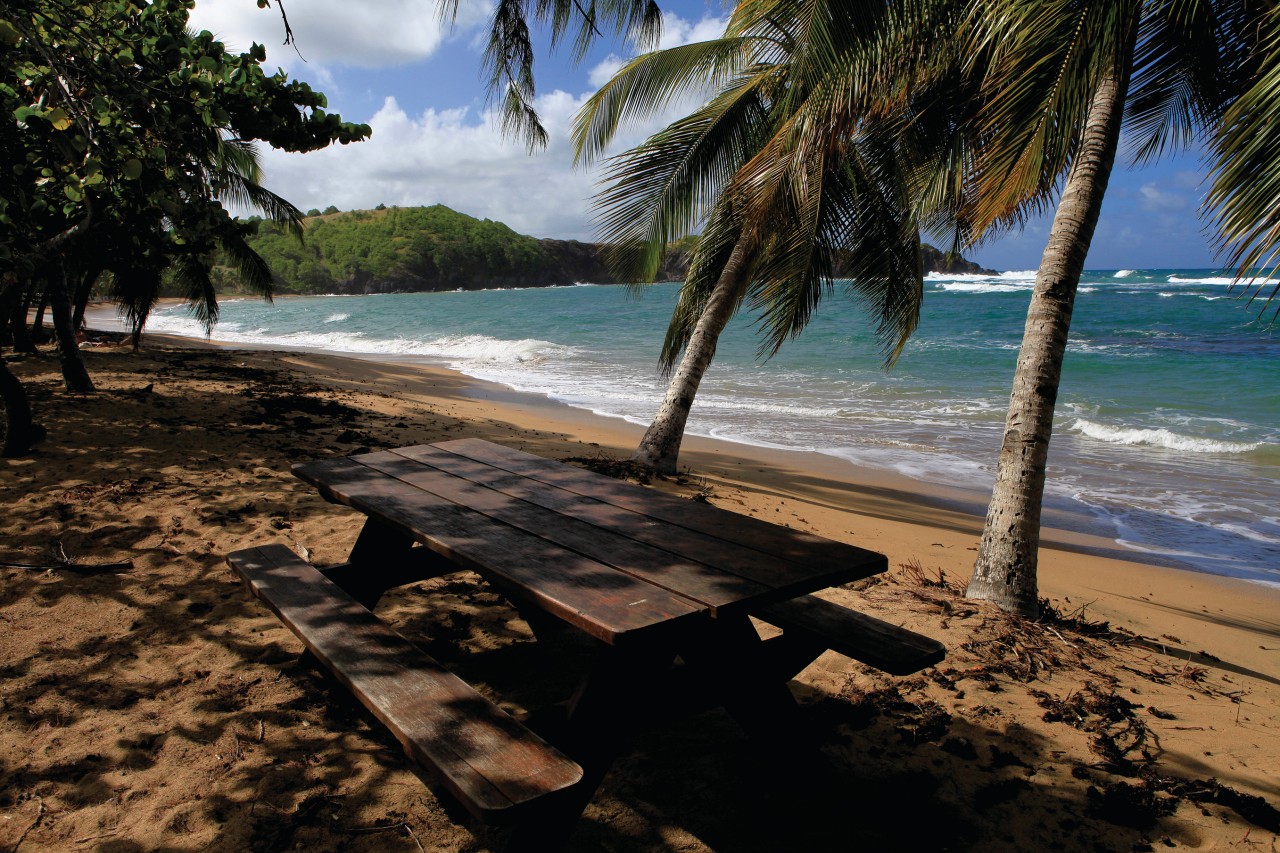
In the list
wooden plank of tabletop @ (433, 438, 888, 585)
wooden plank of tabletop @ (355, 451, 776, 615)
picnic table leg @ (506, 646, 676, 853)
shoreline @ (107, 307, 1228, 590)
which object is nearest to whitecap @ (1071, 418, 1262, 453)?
shoreline @ (107, 307, 1228, 590)

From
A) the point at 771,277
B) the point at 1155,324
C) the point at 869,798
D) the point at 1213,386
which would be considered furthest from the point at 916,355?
the point at 869,798

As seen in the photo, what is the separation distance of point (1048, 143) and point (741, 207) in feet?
8.99

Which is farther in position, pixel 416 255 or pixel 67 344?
pixel 416 255

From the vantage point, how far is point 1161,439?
10.6 m

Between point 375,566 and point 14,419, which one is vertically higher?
point 14,419

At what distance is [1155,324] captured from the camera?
29.0 m

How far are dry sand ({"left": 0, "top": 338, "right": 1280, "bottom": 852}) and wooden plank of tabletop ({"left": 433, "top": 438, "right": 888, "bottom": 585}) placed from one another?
0.78 meters

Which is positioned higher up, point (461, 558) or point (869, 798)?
point (461, 558)

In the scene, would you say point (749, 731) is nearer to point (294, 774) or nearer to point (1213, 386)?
point (294, 774)

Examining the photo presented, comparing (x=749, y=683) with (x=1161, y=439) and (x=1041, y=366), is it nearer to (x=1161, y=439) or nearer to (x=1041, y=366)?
(x=1041, y=366)

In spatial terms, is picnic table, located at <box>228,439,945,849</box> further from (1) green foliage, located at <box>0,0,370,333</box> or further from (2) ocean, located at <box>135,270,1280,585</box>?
(2) ocean, located at <box>135,270,1280,585</box>

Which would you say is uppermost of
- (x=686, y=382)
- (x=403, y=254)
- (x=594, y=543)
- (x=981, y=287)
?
(x=981, y=287)

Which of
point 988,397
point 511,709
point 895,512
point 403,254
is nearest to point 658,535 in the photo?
point 511,709

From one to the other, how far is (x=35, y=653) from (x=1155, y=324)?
35.0 m
